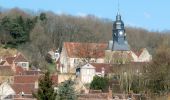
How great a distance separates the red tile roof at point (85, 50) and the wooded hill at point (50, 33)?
160 inches

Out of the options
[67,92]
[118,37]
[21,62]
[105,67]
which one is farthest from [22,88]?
[118,37]

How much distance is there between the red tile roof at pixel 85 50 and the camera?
255ft

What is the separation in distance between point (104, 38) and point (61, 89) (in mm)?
→ 67446

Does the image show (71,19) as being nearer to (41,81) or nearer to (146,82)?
(146,82)

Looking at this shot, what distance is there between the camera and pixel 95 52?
7862cm

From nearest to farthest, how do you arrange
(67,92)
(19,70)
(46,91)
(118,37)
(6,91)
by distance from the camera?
(46,91)
(67,92)
(6,91)
(19,70)
(118,37)

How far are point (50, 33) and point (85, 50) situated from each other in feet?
60.4

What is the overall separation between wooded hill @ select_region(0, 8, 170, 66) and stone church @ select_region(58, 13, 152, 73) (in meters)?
3.50

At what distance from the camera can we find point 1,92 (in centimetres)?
4809

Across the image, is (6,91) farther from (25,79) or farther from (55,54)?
(55,54)

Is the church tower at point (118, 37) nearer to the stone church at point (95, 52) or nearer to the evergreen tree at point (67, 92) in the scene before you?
the stone church at point (95, 52)

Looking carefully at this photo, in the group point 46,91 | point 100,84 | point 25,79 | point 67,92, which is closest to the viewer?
point 46,91

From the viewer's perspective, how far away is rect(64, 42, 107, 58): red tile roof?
77.8 meters

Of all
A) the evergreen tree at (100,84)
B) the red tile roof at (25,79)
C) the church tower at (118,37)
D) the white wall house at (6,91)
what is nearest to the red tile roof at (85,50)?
the church tower at (118,37)
